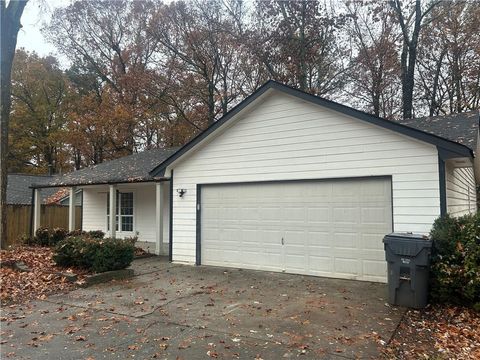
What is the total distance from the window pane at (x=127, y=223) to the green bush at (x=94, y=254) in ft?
23.2

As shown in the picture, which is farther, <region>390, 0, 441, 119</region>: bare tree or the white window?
<region>390, 0, 441, 119</region>: bare tree

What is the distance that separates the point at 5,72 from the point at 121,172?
17.9 feet

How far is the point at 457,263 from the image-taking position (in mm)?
6141

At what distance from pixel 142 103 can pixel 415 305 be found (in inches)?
980

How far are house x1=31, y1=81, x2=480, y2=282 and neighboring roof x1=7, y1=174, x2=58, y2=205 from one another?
50.3ft

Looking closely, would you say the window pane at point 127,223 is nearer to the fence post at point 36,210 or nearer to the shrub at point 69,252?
the fence post at point 36,210

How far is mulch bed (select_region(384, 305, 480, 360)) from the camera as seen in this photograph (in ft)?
15.1

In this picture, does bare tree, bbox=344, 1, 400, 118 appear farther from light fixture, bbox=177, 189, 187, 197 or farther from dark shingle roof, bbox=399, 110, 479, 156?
light fixture, bbox=177, 189, 187, 197

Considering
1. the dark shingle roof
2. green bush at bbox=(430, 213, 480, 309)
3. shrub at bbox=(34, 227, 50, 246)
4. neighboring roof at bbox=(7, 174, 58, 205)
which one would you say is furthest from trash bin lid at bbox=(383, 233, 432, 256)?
Result: neighboring roof at bbox=(7, 174, 58, 205)

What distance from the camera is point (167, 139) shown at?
1096 inches

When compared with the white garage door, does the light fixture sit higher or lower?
higher

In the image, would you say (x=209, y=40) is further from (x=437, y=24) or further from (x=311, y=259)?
(x=311, y=259)

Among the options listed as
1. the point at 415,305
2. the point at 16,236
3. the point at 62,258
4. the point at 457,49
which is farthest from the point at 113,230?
the point at 457,49

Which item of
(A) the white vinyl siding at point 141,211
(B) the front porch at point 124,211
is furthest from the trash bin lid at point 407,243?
(A) the white vinyl siding at point 141,211
